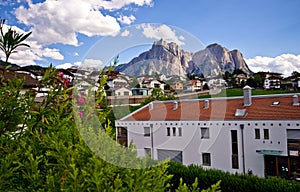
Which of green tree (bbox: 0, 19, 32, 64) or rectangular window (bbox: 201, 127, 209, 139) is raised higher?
green tree (bbox: 0, 19, 32, 64)

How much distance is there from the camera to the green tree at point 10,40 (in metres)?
0.94

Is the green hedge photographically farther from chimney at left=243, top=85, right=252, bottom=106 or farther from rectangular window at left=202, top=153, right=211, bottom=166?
chimney at left=243, top=85, right=252, bottom=106

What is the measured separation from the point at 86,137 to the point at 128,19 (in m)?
1.27

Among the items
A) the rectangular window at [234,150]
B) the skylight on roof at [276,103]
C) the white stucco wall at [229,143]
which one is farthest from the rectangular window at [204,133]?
the skylight on roof at [276,103]

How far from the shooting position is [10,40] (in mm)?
942

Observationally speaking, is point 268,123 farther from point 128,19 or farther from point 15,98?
point 15,98

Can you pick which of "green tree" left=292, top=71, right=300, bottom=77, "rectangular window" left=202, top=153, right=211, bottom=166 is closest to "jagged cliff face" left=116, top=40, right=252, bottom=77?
"rectangular window" left=202, top=153, right=211, bottom=166

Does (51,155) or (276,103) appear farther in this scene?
(276,103)

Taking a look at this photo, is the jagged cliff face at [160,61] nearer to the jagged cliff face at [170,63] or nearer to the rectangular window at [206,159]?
the jagged cliff face at [170,63]

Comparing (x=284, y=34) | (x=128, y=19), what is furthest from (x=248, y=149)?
(x=128, y=19)

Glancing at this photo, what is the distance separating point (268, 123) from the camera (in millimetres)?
9070

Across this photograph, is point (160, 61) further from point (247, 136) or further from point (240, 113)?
point (240, 113)

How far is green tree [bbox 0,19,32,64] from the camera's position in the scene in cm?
94

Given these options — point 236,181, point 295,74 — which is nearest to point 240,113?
point 236,181
